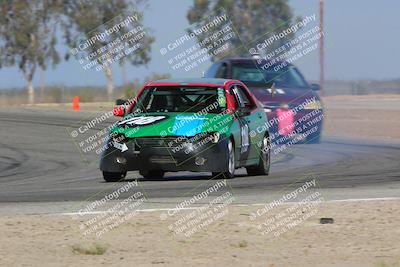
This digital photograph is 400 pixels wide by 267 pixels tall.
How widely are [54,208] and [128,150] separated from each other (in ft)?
10.1

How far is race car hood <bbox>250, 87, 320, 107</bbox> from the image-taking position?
2503cm

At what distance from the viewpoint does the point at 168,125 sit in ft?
51.9

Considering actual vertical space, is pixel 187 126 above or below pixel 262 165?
above

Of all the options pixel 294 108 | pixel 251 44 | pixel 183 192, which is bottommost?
pixel 251 44

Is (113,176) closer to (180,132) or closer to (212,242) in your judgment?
(180,132)

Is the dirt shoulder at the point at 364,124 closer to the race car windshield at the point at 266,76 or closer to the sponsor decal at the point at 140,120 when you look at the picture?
the race car windshield at the point at 266,76

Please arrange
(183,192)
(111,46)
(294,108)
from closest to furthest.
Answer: (183,192) < (294,108) < (111,46)

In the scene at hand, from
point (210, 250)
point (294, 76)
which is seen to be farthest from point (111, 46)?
point (210, 250)

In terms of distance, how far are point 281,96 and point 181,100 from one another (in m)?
8.90

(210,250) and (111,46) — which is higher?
(210,250)

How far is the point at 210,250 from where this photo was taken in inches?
392

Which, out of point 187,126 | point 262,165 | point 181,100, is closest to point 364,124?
point 262,165

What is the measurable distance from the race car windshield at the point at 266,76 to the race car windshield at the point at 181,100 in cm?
874

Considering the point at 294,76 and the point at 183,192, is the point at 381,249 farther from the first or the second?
the point at 294,76
